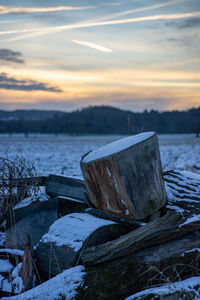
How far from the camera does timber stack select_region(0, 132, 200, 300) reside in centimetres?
293

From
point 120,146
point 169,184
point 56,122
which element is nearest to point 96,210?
point 120,146

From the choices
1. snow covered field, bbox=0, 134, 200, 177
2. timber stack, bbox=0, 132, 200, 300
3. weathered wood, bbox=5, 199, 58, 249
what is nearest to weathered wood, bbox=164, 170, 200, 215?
timber stack, bbox=0, 132, 200, 300

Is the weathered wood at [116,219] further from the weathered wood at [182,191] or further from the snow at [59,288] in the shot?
the snow at [59,288]

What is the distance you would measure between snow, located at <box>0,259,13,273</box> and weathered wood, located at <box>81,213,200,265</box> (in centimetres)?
104

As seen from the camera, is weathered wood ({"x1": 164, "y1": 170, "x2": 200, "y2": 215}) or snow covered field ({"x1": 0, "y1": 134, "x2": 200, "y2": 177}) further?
snow covered field ({"x1": 0, "y1": 134, "x2": 200, "y2": 177})

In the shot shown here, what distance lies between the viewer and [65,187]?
4.80 metres

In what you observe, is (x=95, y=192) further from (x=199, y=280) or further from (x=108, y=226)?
(x=199, y=280)

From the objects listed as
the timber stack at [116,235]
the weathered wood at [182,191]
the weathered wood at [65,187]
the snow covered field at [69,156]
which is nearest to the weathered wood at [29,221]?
the timber stack at [116,235]

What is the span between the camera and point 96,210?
153 inches

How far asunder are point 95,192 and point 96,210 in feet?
0.85

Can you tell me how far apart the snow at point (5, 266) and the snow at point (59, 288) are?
2.08 ft

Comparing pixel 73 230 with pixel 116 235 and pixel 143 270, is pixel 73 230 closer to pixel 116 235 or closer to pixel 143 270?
pixel 116 235

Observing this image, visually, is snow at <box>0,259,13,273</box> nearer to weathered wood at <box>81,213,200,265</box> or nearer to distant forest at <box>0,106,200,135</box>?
weathered wood at <box>81,213,200,265</box>

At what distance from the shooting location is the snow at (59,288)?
2.83m
